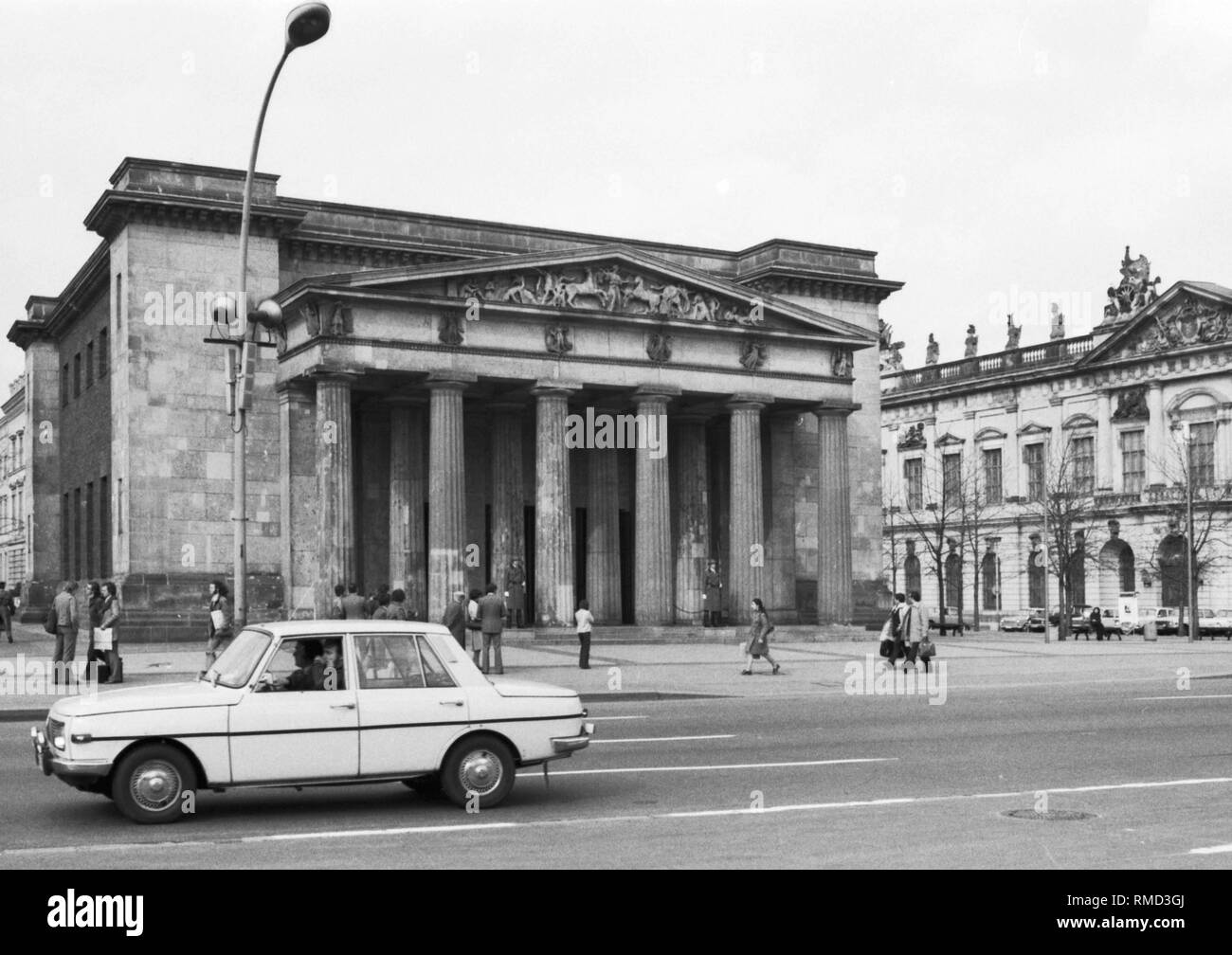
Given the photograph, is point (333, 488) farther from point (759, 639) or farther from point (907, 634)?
point (907, 634)

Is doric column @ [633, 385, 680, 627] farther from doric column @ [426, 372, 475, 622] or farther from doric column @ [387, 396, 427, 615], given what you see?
doric column @ [387, 396, 427, 615]

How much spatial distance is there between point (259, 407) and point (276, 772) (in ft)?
103

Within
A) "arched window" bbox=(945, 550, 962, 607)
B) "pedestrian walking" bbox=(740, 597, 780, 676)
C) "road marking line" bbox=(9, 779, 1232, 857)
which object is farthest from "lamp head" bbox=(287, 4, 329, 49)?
"arched window" bbox=(945, 550, 962, 607)

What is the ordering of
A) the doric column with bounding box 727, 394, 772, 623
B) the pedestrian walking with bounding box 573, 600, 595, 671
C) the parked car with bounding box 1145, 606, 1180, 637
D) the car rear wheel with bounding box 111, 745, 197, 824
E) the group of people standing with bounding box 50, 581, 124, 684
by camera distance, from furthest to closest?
the parked car with bounding box 1145, 606, 1180, 637 < the doric column with bounding box 727, 394, 772, 623 < the pedestrian walking with bounding box 573, 600, 595, 671 < the group of people standing with bounding box 50, 581, 124, 684 < the car rear wheel with bounding box 111, 745, 197, 824

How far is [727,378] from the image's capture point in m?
43.1

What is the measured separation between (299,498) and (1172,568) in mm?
47419

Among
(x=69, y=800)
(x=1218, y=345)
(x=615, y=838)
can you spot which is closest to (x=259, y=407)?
(x=69, y=800)

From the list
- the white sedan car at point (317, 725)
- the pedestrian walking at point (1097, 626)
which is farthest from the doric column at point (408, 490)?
the pedestrian walking at point (1097, 626)

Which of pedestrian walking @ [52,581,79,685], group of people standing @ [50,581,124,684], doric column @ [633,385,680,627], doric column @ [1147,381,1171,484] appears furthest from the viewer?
doric column @ [1147,381,1171,484]

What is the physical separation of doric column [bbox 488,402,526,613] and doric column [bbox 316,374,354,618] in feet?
19.6

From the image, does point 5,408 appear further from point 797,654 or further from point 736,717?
point 736,717

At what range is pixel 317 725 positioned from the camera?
11.6 meters

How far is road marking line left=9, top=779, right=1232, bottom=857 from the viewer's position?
10248 mm

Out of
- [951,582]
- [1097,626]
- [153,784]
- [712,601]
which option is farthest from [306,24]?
[951,582]
